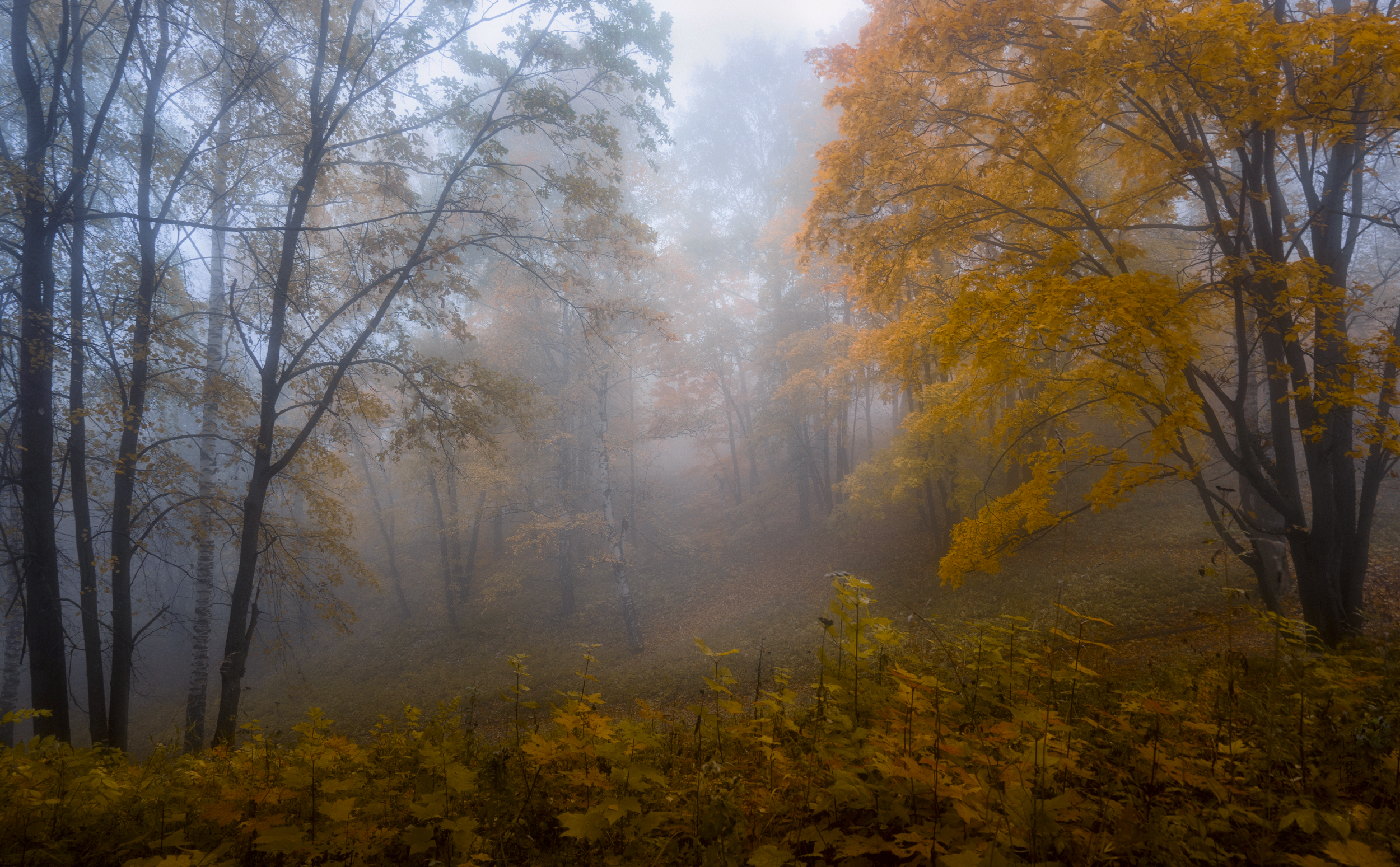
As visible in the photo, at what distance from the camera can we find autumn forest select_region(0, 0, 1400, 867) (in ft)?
6.93

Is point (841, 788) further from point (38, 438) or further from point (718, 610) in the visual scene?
point (718, 610)

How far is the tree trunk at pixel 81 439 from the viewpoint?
210 inches

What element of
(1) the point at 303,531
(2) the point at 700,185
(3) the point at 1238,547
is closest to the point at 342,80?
(1) the point at 303,531

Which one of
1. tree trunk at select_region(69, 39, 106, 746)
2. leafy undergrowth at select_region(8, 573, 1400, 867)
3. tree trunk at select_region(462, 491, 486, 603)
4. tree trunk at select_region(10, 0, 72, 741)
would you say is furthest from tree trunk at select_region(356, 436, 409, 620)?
leafy undergrowth at select_region(8, 573, 1400, 867)

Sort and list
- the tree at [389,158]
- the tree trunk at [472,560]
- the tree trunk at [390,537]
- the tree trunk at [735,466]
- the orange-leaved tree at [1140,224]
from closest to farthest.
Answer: the orange-leaved tree at [1140,224] < the tree at [389,158] < the tree trunk at [472,560] < the tree trunk at [390,537] < the tree trunk at [735,466]

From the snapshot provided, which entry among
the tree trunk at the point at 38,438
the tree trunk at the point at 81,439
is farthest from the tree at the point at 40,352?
the tree trunk at the point at 81,439

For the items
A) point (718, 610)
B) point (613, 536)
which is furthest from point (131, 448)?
point (718, 610)

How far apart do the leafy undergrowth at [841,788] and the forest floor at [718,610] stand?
10.2 ft

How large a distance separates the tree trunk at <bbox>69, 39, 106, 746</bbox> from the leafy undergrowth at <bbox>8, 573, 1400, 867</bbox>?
331cm

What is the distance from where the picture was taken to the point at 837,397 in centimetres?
1518

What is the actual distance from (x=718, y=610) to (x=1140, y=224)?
1293cm

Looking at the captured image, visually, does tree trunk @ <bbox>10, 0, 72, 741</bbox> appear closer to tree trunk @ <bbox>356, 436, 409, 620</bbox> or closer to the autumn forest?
the autumn forest

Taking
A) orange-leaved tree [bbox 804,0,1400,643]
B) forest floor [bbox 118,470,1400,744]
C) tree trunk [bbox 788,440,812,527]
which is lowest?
forest floor [bbox 118,470,1400,744]

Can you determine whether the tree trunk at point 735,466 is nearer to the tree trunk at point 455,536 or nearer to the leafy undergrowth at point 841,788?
the tree trunk at point 455,536
